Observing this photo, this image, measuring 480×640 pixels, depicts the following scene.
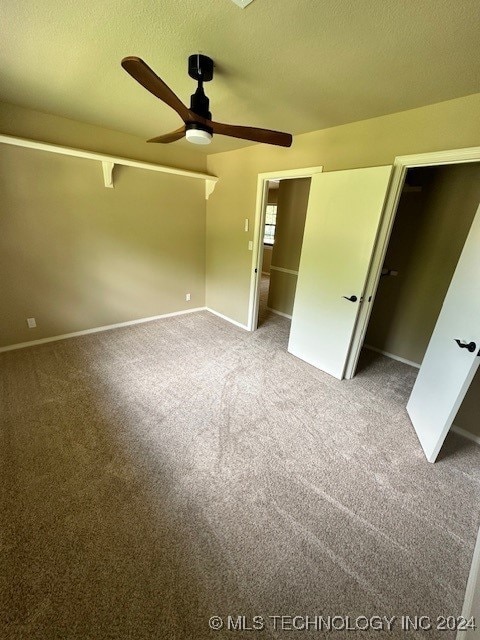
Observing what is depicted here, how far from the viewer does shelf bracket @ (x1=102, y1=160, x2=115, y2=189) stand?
2797 millimetres

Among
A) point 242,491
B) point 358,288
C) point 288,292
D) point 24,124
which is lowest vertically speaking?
point 242,491

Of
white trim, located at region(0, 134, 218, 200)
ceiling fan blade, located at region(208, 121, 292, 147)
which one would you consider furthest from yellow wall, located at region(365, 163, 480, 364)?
white trim, located at region(0, 134, 218, 200)

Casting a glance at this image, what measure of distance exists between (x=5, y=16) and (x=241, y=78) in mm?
1244

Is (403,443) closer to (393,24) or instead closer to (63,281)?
(393,24)

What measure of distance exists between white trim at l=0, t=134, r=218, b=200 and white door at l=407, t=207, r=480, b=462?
124 inches

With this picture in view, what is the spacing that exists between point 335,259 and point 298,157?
121 cm

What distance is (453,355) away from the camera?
5.49ft

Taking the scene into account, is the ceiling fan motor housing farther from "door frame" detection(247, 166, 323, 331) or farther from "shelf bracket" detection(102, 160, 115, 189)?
"shelf bracket" detection(102, 160, 115, 189)

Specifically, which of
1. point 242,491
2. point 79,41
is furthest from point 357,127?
point 242,491

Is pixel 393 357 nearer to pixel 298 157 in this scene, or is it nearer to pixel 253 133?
pixel 298 157

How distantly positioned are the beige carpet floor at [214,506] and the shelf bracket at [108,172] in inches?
84.2

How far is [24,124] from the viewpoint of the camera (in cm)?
239

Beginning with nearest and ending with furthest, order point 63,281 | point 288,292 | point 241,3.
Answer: point 241,3 < point 63,281 < point 288,292

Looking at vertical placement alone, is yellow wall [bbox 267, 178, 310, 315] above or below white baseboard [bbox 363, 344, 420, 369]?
above
